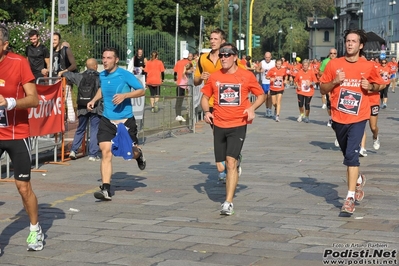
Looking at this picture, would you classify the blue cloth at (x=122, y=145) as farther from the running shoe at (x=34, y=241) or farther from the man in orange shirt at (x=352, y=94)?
the running shoe at (x=34, y=241)

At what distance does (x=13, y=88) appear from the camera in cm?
709

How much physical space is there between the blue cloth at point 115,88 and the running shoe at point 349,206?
2.92 meters

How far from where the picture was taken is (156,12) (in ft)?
194

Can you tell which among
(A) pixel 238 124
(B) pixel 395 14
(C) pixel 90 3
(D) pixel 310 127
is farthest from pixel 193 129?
(B) pixel 395 14

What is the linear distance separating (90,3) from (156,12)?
5.26 meters

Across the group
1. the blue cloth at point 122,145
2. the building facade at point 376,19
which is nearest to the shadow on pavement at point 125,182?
the blue cloth at point 122,145

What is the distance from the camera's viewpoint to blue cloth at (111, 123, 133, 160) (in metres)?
10.1

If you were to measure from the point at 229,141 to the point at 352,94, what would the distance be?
4.54 ft

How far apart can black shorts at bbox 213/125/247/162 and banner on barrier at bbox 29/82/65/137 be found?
3.75 m

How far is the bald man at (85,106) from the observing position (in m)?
13.9

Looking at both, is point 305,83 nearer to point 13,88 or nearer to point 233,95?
point 233,95

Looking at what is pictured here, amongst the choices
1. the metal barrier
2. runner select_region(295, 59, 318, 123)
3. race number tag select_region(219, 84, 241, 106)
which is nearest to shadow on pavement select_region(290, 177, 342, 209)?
race number tag select_region(219, 84, 241, 106)

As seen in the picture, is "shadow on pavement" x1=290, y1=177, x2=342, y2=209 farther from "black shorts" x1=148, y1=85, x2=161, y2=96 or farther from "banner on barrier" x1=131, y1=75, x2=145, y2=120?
"black shorts" x1=148, y1=85, x2=161, y2=96

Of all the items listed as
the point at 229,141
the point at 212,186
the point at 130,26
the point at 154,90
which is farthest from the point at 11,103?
the point at 130,26
